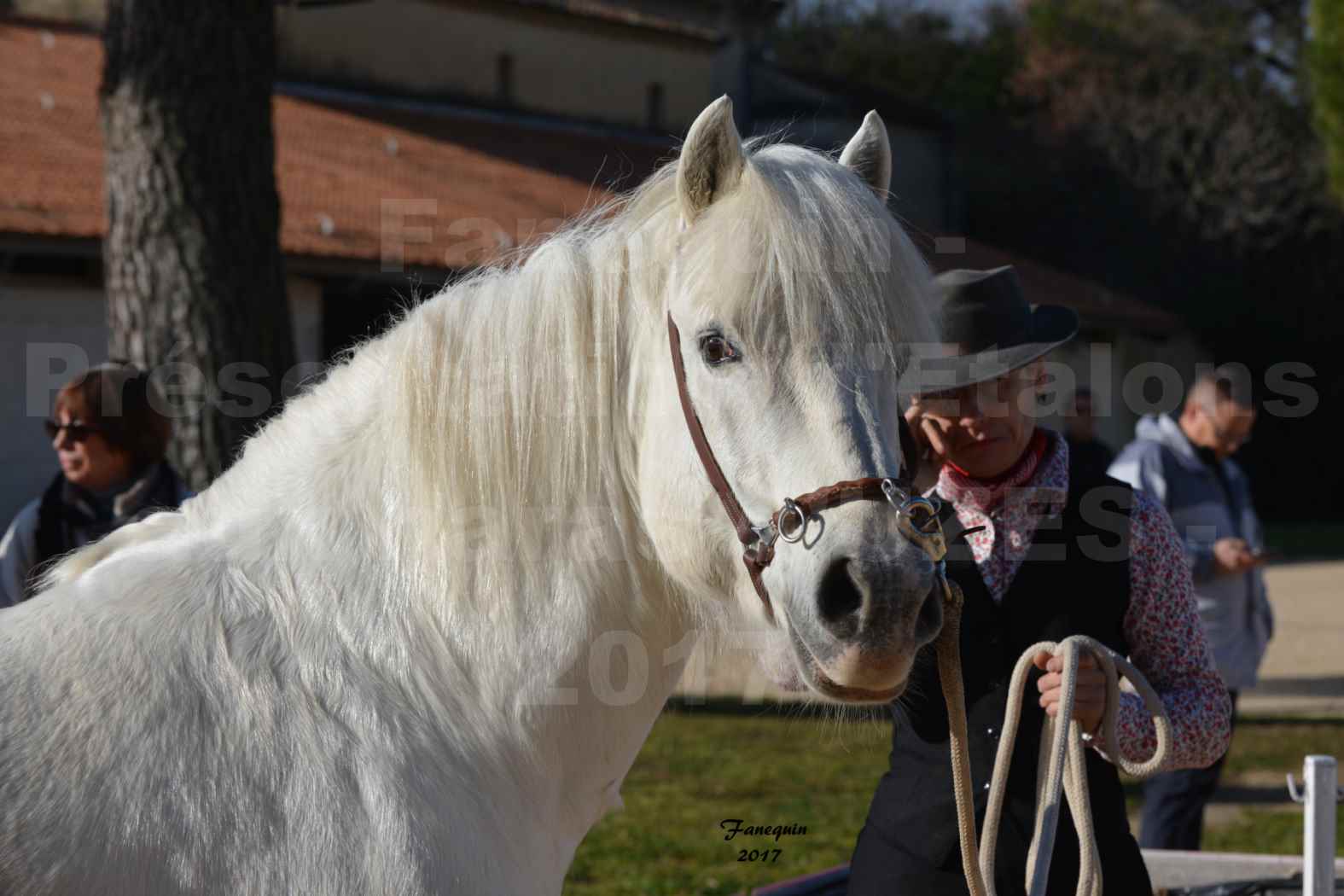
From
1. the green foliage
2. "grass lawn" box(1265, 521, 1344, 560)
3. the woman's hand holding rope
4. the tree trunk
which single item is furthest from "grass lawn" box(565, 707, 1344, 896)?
the green foliage

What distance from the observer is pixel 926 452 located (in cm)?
252

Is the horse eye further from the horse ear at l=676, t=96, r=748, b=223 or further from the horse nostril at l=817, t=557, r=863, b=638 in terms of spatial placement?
the horse nostril at l=817, t=557, r=863, b=638

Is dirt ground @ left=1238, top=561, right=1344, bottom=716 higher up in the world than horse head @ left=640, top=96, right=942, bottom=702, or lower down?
lower down

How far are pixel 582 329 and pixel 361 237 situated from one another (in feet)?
39.7

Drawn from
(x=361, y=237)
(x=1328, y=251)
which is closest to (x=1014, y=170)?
(x=1328, y=251)

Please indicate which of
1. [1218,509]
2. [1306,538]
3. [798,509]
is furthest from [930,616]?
[1306,538]

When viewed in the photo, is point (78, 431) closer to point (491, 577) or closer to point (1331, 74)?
point (491, 577)

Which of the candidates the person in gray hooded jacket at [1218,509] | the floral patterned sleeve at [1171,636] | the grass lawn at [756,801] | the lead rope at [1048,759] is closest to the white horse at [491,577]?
the lead rope at [1048,759]

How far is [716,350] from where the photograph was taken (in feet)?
6.38

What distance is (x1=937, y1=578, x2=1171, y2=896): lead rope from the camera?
2.18 metres

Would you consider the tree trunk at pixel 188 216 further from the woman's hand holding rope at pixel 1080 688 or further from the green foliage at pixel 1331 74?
the green foliage at pixel 1331 74

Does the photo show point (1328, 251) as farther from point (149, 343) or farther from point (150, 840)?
point (150, 840)

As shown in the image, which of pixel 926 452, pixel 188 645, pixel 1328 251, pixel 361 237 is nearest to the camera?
pixel 188 645

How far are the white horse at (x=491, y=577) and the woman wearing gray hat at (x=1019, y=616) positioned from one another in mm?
459
